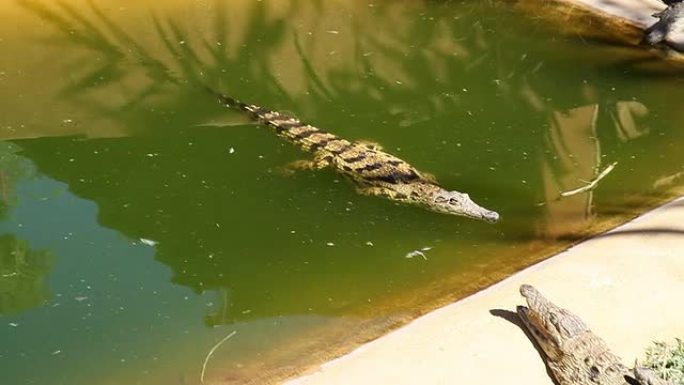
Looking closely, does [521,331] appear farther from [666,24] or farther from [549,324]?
[666,24]

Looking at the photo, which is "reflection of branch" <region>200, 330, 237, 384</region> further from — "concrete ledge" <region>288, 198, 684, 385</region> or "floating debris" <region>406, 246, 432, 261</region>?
"floating debris" <region>406, 246, 432, 261</region>

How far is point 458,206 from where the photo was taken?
669cm

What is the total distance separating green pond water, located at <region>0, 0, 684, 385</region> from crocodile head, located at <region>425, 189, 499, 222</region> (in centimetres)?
9

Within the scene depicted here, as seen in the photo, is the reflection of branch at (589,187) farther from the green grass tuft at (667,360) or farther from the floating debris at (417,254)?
the green grass tuft at (667,360)

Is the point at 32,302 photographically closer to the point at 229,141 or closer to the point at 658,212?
the point at 229,141

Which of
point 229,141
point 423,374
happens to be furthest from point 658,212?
point 229,141

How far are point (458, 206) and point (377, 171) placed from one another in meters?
0.72

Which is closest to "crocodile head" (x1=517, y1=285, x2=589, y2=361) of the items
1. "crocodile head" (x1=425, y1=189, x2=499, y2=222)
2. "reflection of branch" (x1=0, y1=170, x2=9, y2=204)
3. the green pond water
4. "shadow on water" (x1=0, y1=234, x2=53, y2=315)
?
the green pond water

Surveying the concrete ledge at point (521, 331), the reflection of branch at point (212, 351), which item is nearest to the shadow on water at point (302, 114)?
the reflection of branch at point (212, 351)

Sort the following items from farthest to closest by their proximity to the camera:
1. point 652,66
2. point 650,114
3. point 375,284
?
point 652,66 → point 650,114 → point 375,284

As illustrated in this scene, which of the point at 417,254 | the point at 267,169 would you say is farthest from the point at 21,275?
the point at 417,254

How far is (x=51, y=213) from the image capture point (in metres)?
6.43

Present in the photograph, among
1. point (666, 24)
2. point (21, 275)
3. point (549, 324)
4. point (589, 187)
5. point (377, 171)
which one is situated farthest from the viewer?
point (666, 24)

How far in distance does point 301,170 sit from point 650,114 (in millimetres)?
3609
